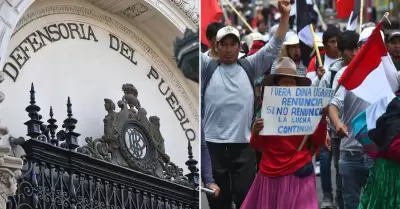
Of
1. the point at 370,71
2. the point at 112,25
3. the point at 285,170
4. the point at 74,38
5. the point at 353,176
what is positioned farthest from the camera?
the point at 353,176

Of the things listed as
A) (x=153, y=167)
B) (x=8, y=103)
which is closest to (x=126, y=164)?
(x=153, y=167)

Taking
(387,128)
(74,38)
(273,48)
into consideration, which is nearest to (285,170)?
(387,128)

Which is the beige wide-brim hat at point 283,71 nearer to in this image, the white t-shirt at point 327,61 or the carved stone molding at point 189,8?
the carved stone molding at point 189,8

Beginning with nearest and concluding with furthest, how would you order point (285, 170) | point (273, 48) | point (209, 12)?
point (285, 170) < point (273, 48) < point (209, 12)

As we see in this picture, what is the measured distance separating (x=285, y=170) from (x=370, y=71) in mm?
1133

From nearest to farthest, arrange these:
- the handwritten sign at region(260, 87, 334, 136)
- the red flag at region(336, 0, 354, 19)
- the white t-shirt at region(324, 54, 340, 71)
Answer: the handwritten sign at region(260, 87, 334, 136) → the white t-shirt at region(324, 54, 340, 71) → the red flag at region(336, 0, 354, 19)

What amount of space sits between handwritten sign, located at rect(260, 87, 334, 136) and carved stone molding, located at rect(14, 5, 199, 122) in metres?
0.82

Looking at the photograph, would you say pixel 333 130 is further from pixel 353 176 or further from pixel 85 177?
pixel 85 177

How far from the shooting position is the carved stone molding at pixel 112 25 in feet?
31.6

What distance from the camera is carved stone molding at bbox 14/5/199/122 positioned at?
9.62m

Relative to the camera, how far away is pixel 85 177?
9211mm

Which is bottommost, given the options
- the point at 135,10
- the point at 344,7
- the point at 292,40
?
the point at 135,10

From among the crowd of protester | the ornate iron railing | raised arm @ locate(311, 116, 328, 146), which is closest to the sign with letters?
the ornate iron railing

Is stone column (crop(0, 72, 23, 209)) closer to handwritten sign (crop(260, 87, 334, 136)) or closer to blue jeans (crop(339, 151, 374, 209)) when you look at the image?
handwritten sign (crop(260, 87, 334, 136))
